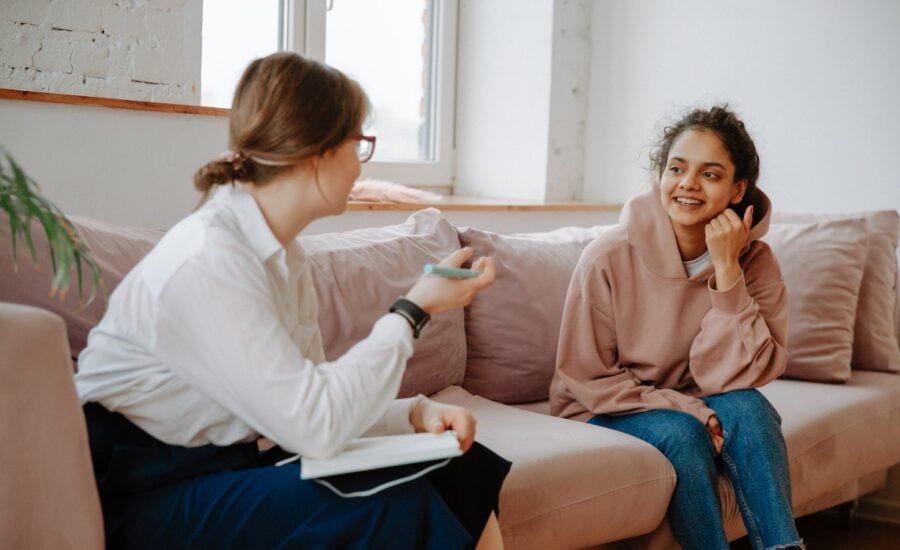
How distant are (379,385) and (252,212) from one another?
0.30 m

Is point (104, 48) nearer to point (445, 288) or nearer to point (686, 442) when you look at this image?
point (445, 288)

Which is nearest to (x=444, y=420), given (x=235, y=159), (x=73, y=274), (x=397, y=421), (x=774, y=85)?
(x=397, y=421)

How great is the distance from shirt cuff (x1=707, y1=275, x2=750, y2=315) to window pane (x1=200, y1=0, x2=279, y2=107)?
5.60 feet

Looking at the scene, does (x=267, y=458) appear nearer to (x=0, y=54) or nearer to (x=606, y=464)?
(x=606, y=464)

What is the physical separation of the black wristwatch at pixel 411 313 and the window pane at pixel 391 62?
2231 millimetres

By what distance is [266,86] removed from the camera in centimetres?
130

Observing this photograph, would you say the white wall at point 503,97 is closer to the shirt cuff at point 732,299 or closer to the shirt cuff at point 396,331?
the shirt cuff at point 732,299

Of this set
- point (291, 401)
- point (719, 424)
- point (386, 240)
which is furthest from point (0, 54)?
point (719, 424)

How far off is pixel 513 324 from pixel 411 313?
106 cm

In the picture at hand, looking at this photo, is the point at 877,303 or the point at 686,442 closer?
the point at 686,442

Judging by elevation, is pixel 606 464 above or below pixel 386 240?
below

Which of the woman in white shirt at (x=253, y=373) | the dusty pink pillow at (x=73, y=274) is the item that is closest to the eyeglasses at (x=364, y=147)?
the woman in white shirt at (x=253, y=373)

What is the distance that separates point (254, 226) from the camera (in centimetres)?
132

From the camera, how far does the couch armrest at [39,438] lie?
107 cm
